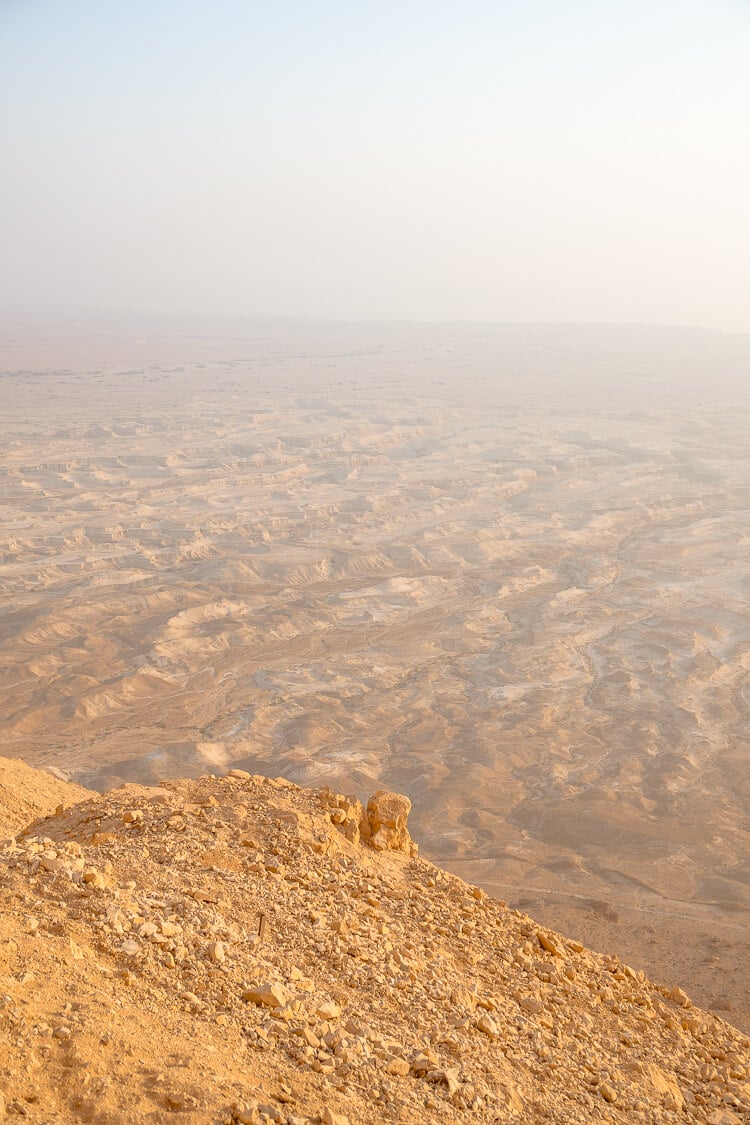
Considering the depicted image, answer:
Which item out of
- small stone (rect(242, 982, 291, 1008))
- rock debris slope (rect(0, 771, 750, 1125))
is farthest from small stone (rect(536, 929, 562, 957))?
small stone (rect(242, 982, 291, 1008))

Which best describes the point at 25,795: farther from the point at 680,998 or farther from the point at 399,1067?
the point at 680,998

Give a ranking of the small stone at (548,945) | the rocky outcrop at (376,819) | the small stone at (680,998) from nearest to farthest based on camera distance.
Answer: the small stone at (548,945)
the small stone at (680,998)
the rocky outcrop at (376,819)

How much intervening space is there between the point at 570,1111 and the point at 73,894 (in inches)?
101

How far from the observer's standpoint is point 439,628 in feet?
92.5

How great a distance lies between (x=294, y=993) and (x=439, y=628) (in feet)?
78.2

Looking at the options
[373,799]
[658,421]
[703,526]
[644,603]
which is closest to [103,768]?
[373,799]

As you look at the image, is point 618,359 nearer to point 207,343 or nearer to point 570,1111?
point 207,343

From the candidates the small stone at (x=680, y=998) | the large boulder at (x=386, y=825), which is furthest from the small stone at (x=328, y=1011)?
the small stone at (x=680, y=998)

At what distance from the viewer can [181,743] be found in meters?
20.7

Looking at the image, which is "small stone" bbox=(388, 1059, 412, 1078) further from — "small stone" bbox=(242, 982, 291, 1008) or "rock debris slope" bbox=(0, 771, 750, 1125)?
"small stone" bbox=(242, 982, 291, 1008)

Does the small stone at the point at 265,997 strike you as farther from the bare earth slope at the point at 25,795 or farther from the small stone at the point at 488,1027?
the bare earth slope at the point at 25,795

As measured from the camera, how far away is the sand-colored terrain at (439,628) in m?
17.7

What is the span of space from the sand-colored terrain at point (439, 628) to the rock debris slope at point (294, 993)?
541 centimetres

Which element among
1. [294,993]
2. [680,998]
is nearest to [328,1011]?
[294,993]
